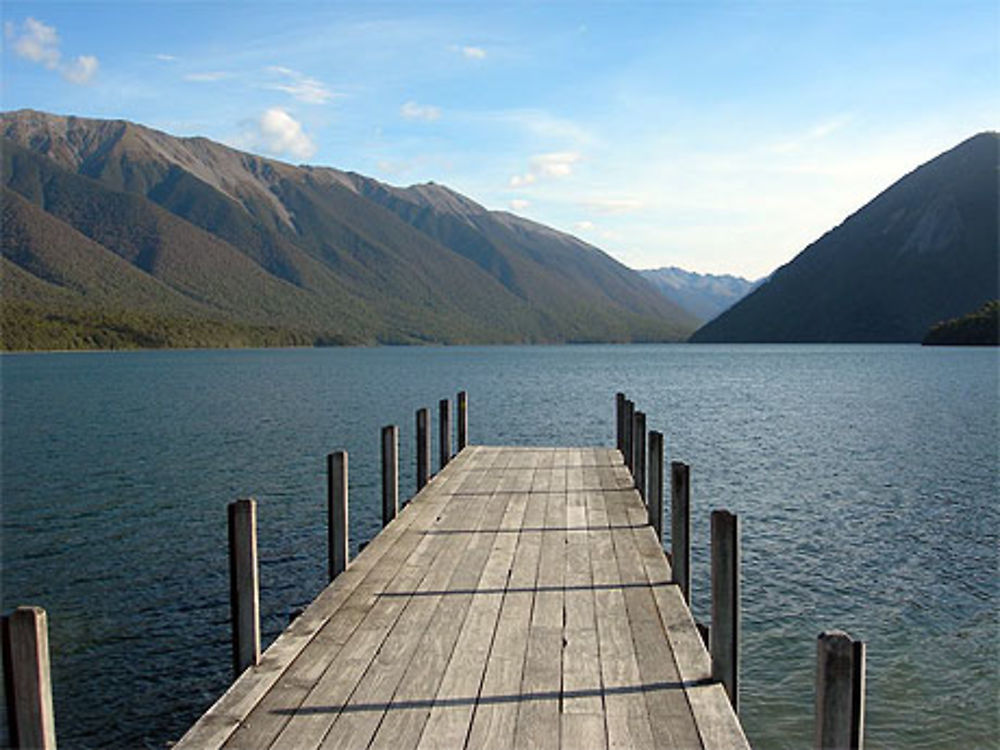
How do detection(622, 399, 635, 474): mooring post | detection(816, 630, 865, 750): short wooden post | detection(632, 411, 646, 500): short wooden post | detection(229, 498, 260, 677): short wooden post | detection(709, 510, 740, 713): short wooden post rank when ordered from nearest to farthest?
1. detection(816, 630, 865, 750): short wooden post
2. detection(709, 510, 740, 713): short wooden post
3. detection(229, 498, 260, 677): short wooden post
4. detection(632, 411, 646, 500): short wooden post
5. detection(622, 399, 635, 474): mooring post

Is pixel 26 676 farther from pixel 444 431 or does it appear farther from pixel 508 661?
pixel 444 431

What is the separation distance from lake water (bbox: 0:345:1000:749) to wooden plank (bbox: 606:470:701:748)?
235 centimetres

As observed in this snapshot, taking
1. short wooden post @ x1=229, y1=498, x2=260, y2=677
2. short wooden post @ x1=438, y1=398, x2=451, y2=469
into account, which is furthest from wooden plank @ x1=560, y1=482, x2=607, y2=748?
short wooden post @ x1=438, y1=398, x2=451, y2=469

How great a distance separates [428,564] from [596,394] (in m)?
50.9

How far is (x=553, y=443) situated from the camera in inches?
1275

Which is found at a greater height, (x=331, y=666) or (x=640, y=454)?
(x=640, y=454)

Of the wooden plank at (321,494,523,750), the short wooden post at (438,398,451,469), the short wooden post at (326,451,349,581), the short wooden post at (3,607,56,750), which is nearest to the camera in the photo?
the short wooden post at (3,607,56,750)

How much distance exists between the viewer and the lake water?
10.9m

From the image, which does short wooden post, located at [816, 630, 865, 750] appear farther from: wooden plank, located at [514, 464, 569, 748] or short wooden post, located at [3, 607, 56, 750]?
short wooden post, located at [3, 607, 56, 750]

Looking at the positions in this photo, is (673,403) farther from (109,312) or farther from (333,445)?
(109,312)

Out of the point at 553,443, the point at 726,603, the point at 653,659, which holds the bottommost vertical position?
the point at 553,443

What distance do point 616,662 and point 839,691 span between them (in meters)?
2.53

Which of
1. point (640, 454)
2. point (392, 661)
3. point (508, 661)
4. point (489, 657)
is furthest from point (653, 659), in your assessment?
point (640, 454)

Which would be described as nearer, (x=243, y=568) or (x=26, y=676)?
(x=26, y=676)
